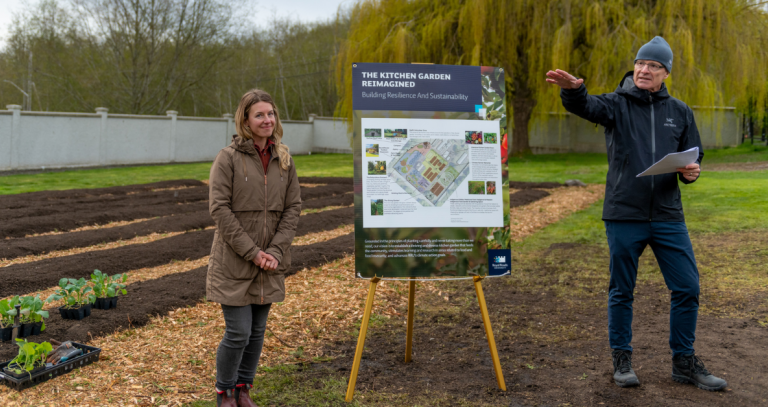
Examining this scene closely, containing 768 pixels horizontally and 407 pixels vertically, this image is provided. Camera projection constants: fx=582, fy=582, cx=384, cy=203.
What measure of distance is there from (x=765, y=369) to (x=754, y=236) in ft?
16.6

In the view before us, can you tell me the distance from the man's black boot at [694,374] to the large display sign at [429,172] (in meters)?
1.15

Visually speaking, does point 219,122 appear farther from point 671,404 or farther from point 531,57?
point 671,404

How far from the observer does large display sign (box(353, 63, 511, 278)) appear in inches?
137

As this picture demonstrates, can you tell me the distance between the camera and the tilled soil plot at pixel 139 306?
170 inches

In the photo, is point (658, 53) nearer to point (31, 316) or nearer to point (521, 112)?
point (31, 316)

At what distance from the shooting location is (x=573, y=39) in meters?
19.6

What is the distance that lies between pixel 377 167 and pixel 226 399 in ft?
5.05

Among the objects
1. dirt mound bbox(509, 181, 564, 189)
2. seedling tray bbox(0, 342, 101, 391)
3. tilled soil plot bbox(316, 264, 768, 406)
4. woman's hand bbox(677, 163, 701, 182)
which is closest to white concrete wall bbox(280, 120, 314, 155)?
dirt mound bbox(509, 181, 564, 189)

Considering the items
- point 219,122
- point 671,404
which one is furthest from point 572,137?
point 671,404

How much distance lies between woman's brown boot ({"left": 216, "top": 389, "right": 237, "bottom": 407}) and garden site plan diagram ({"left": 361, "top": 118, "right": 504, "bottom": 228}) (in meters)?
1.19

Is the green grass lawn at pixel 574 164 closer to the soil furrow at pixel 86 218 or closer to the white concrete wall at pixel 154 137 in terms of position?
the white concrete wall at pixel 154 137

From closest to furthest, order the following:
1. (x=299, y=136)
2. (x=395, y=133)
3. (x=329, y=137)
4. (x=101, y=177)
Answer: (x=395, y=133)
(x=101, y=177)
(x=299, y=136)
(x=329, y=137)

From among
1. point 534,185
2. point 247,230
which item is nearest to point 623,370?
point 247,230

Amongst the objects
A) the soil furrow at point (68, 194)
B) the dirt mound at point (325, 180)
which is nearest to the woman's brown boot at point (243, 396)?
the soil furrow at point (68, 194)
